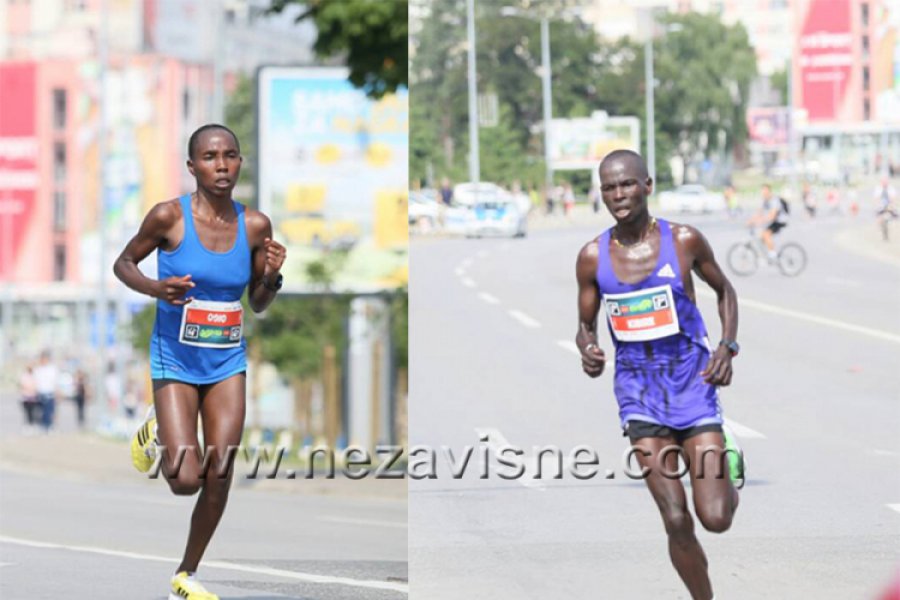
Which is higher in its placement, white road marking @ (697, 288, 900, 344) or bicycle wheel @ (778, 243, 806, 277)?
bicycle wheel @ (778, 243, 806, 277)

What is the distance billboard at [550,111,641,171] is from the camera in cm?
946

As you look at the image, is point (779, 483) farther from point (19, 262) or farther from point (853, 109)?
Result: point (19, 262)

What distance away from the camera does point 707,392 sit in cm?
672

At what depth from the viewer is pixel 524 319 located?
31.3 feet

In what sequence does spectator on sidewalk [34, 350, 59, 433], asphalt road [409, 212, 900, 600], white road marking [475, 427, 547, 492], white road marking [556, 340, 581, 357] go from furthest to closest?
spectator on sidewalk [34, 350, 59, 433] → white road marking [556, 340, 581, 357] → white road marking [475, 427, 547, 492] → asphalt road [409, 212, 900, 600]

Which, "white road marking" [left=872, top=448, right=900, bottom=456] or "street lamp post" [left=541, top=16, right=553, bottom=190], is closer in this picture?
"white road marking" [left=872, top=448, right=900, bottom=456]

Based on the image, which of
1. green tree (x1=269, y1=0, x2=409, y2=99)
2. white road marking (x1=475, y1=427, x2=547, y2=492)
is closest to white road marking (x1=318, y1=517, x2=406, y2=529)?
green tree (x1=269, y1=0, x2=409, y2=99)

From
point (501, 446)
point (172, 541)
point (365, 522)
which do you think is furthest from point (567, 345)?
point (365, 522)

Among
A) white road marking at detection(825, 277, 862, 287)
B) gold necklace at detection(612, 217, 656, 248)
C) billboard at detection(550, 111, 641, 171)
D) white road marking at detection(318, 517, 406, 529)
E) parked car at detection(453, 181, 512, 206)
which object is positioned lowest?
white road marking at detection(318, 517, 406, 529)

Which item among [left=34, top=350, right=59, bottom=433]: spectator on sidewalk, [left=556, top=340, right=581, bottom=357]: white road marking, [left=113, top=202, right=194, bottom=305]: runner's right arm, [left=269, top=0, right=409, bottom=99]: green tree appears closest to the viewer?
[left=113, top=202, right=194, bottom=305]: runner's right arm

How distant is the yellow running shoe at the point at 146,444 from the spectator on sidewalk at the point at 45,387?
113 feet

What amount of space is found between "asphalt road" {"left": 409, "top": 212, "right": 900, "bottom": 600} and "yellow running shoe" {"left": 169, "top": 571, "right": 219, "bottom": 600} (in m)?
0.79

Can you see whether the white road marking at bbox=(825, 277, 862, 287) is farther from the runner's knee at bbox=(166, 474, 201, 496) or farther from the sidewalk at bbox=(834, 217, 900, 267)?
the runner's knee at bbox=(166, 474, 201, 496)

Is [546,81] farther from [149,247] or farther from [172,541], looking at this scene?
[172,541]
